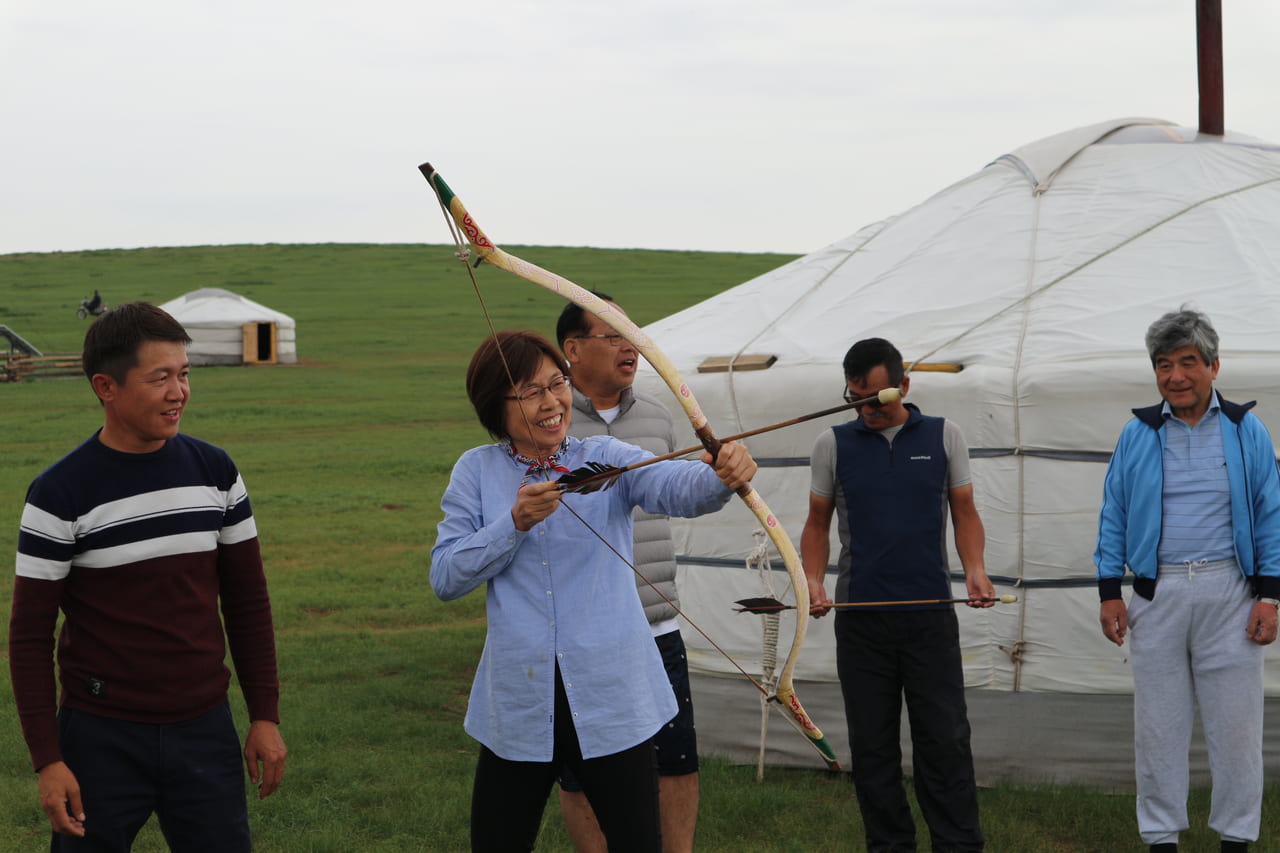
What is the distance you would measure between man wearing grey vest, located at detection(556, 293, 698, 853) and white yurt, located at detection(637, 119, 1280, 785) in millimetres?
1775

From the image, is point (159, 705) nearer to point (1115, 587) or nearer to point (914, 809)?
point (1115, 587)

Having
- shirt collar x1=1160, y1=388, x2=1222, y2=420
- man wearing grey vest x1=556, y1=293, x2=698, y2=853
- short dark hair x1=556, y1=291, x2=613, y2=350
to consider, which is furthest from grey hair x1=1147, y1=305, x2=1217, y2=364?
short dark hair x1=556, y1=291, x2=613, y2=350

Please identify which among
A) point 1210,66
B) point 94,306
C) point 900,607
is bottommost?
point 900,607

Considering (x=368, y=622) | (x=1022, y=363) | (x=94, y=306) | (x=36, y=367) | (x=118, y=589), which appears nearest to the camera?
(x=118, y=589)

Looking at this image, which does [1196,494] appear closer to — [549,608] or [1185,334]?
[1185,334]

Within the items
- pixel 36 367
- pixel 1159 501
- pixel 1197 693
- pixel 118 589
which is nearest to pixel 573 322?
pixel 118 589

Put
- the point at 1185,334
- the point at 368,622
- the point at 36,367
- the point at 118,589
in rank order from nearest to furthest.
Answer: the point at 118,589 → the point at 1185,334 → the point at 368,622 → the point at 36,367

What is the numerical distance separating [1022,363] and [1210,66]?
2282mm

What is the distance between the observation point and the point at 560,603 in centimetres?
251

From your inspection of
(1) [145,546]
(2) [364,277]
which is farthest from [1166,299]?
(2) [364,277]

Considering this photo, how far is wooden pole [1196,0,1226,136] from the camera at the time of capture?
614cm

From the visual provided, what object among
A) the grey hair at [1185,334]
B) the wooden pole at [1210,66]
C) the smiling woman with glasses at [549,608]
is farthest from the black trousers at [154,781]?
the wooden pole at [1210,66]

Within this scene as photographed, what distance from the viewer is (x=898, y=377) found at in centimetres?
363

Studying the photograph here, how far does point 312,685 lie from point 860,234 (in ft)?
11.0
